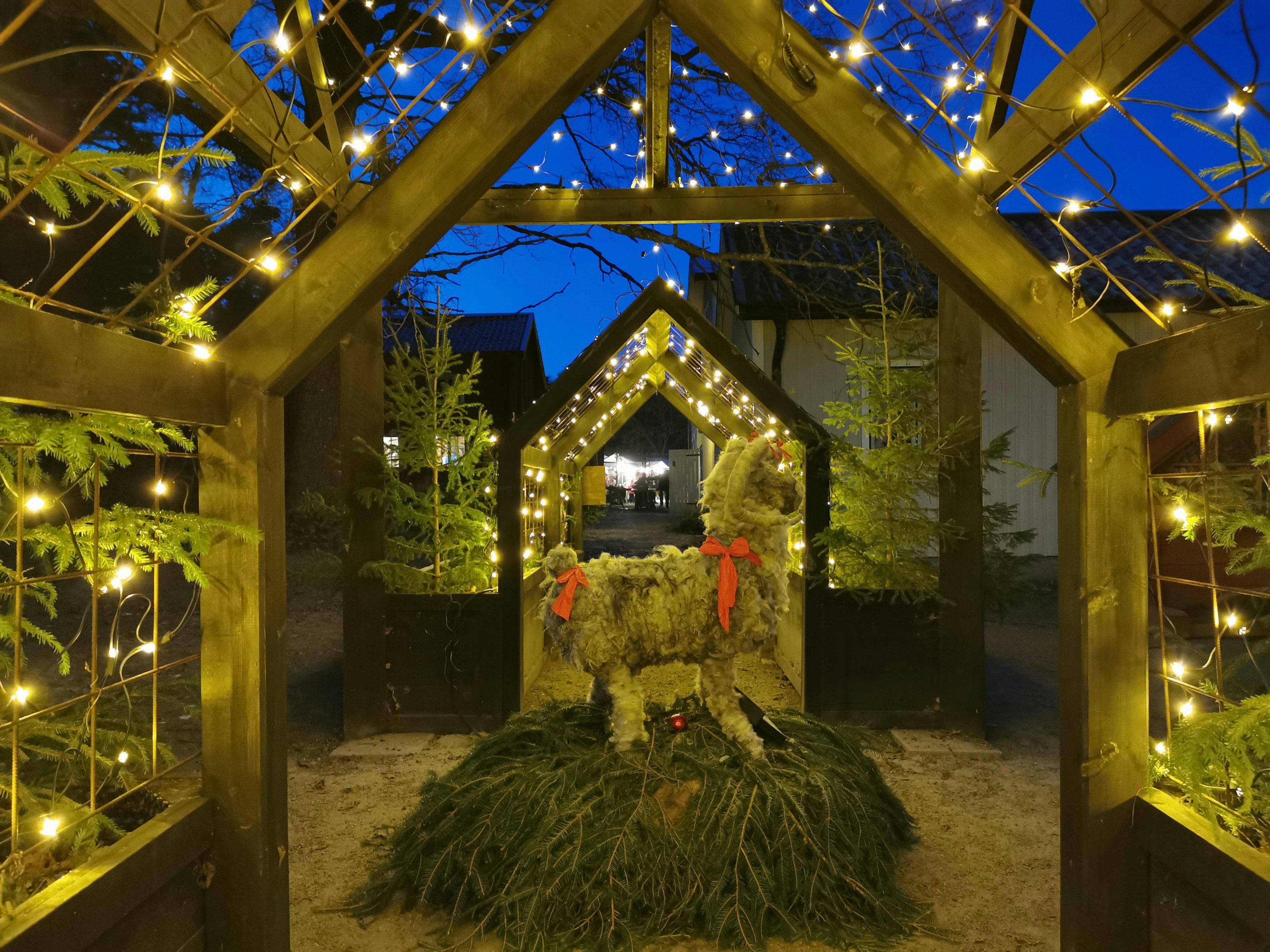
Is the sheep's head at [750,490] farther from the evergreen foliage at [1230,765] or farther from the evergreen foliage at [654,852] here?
the evergreen foliage at [1230,765]

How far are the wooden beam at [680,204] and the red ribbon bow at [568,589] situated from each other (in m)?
3.01

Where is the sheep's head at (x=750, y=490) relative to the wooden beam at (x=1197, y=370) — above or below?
below

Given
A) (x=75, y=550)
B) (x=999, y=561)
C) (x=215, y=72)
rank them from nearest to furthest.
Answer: (x=75, y=550) → (x=215, y=72) → (x=999, y=561)

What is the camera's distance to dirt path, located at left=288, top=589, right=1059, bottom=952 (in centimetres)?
312

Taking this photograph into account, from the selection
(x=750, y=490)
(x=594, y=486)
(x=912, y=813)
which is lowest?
(x=912, y=813)

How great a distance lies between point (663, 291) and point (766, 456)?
8.23 feet

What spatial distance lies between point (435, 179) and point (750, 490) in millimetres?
2126

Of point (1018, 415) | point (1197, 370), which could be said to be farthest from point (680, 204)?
point (1018, 415)

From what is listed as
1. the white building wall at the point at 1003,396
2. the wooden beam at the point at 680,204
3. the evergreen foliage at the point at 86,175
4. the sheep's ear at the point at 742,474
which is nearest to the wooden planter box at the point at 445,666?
the sheep's ear at the point at 742,474

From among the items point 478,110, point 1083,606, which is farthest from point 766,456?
point 478,110

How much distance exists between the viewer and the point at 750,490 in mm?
3709

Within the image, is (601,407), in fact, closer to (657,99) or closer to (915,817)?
(657,99)

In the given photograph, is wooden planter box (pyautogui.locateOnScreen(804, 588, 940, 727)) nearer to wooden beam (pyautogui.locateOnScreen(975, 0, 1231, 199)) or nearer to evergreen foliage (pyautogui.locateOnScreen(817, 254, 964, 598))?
evergreen foliage (pyautogui.locateOnScreen(817, 254, 964, 598))

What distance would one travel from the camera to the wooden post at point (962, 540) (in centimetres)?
557
